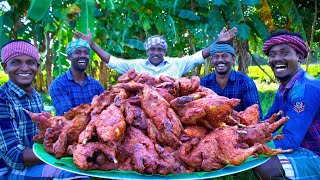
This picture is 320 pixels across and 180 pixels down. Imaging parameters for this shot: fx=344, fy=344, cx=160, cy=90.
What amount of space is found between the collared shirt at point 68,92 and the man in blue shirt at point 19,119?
3.38 feet

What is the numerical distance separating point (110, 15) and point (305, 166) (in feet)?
21.6

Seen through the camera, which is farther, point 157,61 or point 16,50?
point 157,61

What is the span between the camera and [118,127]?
2.08m

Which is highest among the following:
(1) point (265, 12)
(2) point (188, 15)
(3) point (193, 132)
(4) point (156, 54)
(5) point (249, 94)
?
(1) point (265, 12)

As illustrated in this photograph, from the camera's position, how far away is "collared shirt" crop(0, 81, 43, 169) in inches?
104

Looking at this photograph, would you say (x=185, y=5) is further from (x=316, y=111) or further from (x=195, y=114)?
(x=195, y=114)

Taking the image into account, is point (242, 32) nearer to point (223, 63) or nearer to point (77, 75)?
point (223, 63)

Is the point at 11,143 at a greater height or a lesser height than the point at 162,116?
lesser

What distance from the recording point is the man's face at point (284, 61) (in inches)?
120

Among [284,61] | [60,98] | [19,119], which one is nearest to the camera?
[19,119]

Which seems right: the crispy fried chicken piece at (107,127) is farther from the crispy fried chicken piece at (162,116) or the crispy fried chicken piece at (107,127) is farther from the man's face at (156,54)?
the man's face at (156,54)

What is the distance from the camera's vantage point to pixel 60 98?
4.23 meters

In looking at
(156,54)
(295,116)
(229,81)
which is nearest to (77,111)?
(295,116)

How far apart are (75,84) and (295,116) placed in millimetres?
2715
